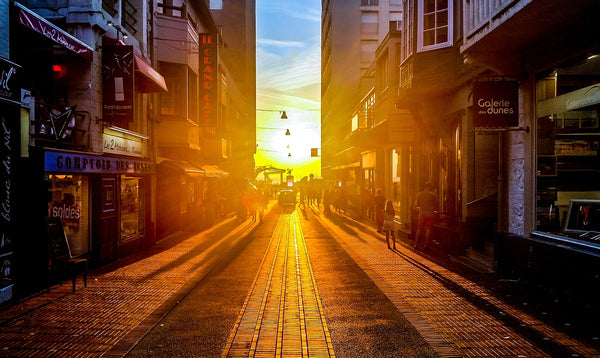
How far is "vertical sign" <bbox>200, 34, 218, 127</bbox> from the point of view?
69.9 feet

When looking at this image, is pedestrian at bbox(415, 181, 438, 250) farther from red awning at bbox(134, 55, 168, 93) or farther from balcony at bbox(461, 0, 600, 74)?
red awning at bbox(134, 55, 168, 93)

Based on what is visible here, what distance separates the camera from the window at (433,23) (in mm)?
14188

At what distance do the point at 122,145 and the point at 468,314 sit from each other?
1033 cm

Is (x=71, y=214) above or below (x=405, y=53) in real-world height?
below

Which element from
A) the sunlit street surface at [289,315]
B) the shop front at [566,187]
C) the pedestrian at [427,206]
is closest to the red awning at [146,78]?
the sunlit street surface at [289,315]

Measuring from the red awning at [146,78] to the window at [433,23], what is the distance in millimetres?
7880

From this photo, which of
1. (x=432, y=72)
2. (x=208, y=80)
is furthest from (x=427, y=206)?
(x=208, y=80)

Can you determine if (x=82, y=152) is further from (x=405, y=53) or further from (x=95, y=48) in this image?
(x=405, y=53)

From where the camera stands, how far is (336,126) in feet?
233

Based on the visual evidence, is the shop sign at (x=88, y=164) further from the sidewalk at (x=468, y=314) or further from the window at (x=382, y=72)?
the window at (x=382, y=72)

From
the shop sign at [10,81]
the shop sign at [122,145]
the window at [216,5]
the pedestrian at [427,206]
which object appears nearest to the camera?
the shop sign at [10,81]

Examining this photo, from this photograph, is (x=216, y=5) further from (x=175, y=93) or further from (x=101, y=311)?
(x=101, y=311)

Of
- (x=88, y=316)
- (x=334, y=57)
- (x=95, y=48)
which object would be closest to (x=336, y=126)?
(x=334, y=57)

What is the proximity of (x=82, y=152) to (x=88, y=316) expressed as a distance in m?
4.85
